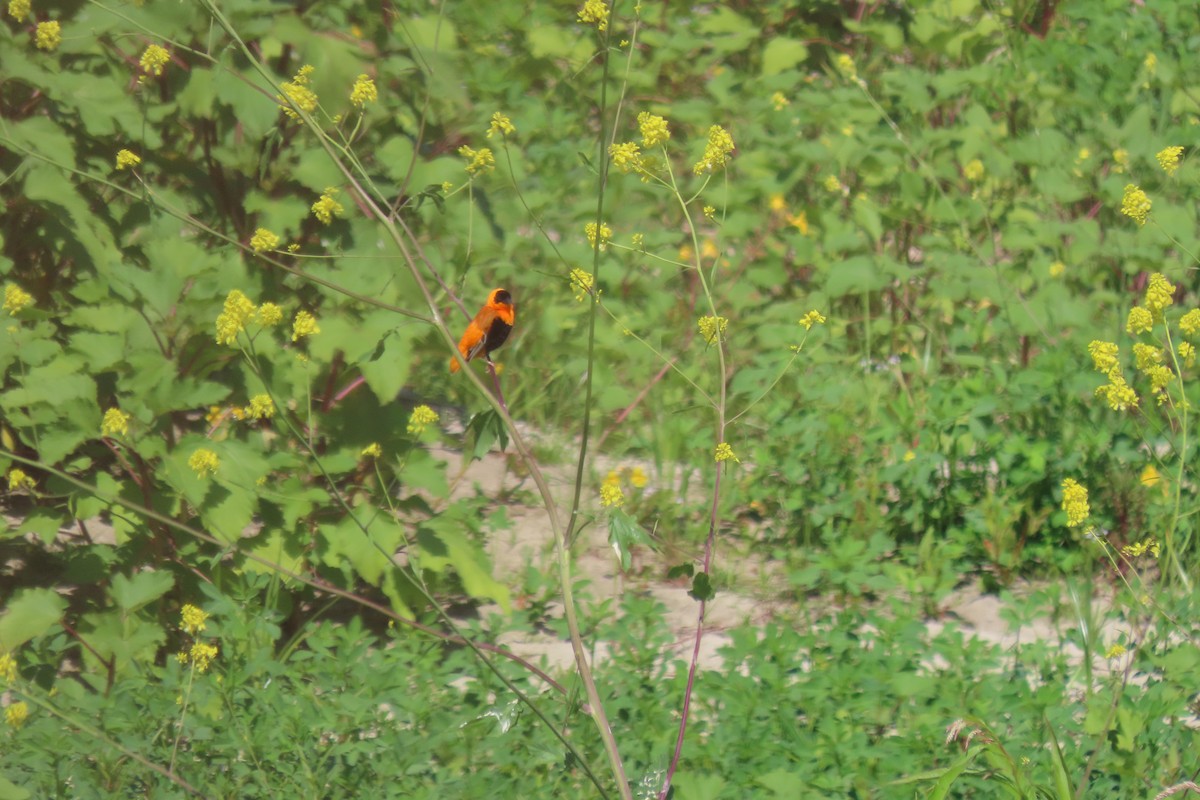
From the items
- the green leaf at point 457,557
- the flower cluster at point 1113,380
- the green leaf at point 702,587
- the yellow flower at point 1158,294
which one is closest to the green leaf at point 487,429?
the green leaf at point 702,587

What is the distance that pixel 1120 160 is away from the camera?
4371mm

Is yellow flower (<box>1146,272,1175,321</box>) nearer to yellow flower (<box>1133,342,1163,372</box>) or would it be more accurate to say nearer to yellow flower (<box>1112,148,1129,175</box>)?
yellow flower (<box>1133,342,1163,372</box>)

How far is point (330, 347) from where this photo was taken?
3.19 meters

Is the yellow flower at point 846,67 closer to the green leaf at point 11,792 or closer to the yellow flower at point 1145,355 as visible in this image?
the yellow flower at point 1145,355

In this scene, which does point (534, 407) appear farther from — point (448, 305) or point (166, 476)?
point (166, 476)

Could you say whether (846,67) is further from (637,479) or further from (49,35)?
(49,35)

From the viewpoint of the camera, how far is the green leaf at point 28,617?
118 inches

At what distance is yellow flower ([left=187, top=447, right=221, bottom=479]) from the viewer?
9.58 ft

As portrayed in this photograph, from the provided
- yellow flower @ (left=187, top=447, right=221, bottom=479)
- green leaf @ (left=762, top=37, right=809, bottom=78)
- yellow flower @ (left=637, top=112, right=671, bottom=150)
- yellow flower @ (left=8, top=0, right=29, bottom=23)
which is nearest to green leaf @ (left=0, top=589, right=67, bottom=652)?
yellow flower @ (left=187, top=447, right=221, bottom=479)

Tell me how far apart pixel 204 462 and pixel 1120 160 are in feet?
9.35

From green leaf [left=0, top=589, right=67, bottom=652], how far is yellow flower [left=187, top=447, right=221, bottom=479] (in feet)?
1.34

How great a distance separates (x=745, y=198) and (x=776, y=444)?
946 millimetres

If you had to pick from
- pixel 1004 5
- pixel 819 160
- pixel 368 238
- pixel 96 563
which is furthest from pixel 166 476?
pixel 1004 5

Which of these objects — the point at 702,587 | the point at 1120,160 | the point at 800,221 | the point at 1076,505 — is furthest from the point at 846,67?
the point at 702,587
